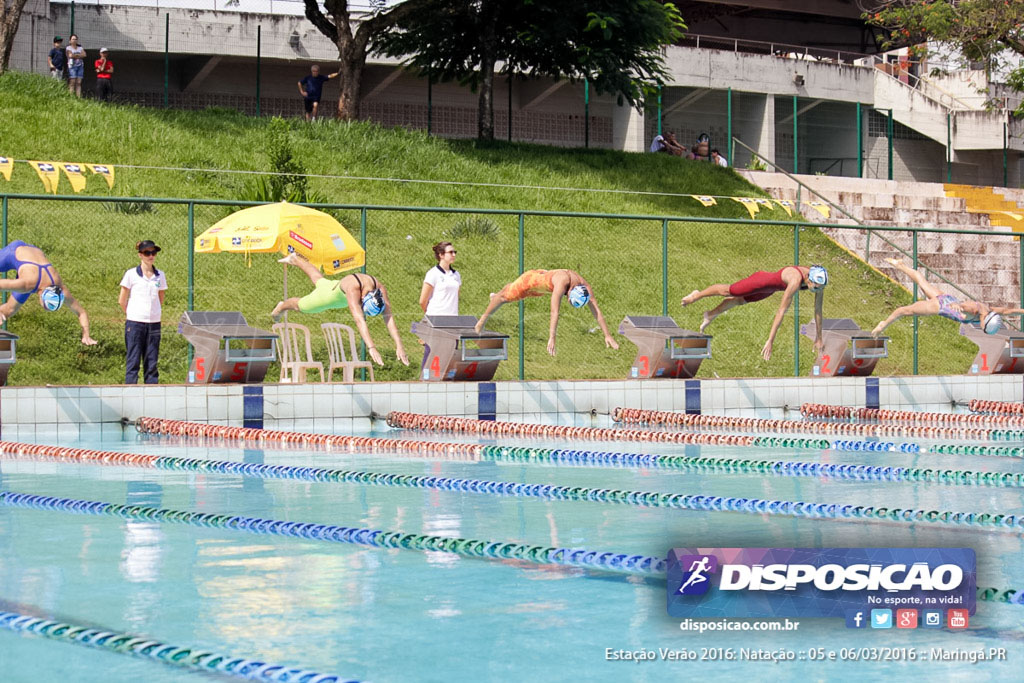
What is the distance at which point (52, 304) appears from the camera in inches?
509

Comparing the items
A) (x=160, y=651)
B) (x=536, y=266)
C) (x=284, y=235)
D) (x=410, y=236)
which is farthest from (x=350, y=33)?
(x=160, y=651)

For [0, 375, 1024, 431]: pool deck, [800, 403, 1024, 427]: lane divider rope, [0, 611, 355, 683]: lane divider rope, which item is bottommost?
[800, 403, 1024, 427]: lane divider rope

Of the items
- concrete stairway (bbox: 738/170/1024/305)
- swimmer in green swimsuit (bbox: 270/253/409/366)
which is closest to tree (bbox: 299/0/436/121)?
concrete stairway (bbox: 738/170/1024/305)

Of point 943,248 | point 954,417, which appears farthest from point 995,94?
point 954,417

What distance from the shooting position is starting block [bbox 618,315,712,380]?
52.0ft

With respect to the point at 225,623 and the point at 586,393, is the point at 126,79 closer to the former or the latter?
the point at 586,393

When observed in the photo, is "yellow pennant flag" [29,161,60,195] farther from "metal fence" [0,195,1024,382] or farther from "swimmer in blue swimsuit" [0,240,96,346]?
"swimmer in blue swimsuit" [0,240,96,346]

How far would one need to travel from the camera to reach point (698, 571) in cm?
407

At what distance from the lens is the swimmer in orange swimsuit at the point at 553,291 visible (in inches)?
588

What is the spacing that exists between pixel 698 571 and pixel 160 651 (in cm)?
173

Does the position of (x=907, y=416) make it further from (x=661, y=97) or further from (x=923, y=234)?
(x=661, y=97)

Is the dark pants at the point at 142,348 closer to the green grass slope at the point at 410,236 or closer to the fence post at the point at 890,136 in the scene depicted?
the green grass slope at the point at 410,236

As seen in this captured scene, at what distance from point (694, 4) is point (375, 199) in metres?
19.5

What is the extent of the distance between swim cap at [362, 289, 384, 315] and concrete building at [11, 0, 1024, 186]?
51.3ft
